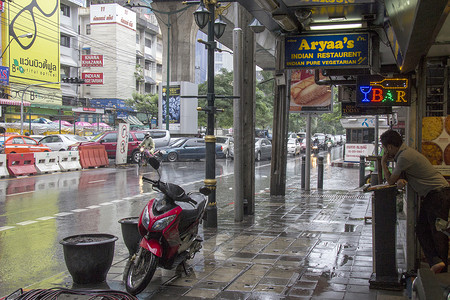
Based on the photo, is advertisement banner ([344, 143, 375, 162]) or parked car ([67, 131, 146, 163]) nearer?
advertisement banner ([344, 143, 375, 162])

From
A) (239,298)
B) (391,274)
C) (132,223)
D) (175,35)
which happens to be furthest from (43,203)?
(175,35)

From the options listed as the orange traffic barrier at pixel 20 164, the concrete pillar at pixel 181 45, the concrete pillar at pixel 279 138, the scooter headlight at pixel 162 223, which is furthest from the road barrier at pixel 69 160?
the concrete pillar at pixel 181 45

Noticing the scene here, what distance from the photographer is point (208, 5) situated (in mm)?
9211

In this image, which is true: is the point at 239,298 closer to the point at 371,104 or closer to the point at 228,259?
the point at 228,259

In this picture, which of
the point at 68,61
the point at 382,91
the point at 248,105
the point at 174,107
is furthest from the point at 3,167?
the point at 68,61

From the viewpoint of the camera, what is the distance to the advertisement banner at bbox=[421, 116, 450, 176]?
5.68 meters

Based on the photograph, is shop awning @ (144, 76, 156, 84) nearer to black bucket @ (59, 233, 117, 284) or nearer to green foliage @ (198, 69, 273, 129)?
green foliage @ (198, 69, 273, 129)

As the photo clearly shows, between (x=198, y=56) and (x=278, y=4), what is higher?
(x=198, y=56)

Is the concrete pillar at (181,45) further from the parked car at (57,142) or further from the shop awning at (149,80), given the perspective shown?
the shop awning at (149,80)

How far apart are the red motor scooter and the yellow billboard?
37.2 meters

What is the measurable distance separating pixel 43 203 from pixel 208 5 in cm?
693

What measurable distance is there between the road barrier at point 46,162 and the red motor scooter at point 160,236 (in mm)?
16200

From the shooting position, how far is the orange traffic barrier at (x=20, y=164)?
1894cm

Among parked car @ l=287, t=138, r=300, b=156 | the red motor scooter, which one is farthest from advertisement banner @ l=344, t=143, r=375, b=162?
the red motor scooter
